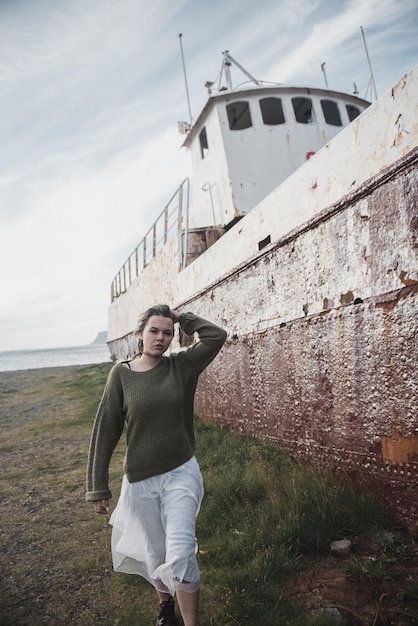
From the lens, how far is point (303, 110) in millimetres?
8516

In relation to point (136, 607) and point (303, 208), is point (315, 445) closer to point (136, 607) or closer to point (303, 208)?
point (136, 607)

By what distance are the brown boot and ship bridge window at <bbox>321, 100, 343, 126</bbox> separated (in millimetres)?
8756

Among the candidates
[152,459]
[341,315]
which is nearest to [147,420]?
[152,459]

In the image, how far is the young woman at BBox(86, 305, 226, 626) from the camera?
2088 millimetres

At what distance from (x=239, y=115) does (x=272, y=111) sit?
65cm

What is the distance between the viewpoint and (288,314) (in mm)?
3668

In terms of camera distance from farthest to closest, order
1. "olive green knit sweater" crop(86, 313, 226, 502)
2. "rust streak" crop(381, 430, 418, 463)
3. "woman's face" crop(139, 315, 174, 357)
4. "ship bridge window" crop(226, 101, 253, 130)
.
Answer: "ship bridge window" crop(226, 101, 253, 130)
"rust streak" crop(381, 430, 418, 463)
"woman's face" crop(139, 315, 174, 357)
"olive green knit sweater" crop(86, 313, 226, 502)

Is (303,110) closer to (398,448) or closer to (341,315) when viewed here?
(341,315)

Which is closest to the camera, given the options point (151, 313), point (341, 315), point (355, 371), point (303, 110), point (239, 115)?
point (151, 313)

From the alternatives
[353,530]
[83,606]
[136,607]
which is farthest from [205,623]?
[353,530]

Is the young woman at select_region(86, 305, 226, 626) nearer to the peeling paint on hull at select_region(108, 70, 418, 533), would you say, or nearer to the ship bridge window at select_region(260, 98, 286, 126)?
the peeling paint on hull at select_region(108, 70, 418, 533)

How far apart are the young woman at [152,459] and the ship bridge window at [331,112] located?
7.92 meters

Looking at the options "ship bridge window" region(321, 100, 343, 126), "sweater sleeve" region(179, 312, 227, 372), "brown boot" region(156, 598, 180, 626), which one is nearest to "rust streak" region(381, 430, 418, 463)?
"sweater sleeve" region(179, 312, 227, 372)

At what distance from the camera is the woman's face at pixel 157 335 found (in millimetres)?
2285
